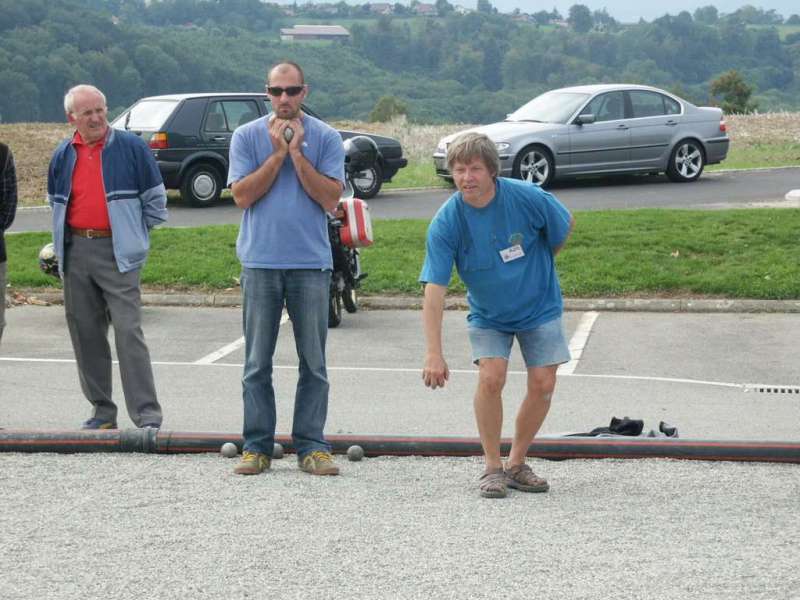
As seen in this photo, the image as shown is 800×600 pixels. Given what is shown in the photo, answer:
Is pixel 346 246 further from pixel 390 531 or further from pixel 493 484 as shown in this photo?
pixel 390 531

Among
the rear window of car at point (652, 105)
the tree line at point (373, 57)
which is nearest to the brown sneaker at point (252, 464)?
the rear window of car at point (652, 105)

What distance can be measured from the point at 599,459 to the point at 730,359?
4960 mm

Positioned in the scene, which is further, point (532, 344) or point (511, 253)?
point (532, 344)

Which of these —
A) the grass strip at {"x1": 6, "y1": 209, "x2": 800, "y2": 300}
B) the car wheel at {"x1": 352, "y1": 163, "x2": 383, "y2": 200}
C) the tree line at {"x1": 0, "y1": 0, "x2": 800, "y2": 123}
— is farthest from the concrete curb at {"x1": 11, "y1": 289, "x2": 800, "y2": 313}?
the tree line at {"x1": 0, "y1": 0, "x2": 800, "y2": 123}

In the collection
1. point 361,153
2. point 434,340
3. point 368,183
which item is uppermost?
point 434,340

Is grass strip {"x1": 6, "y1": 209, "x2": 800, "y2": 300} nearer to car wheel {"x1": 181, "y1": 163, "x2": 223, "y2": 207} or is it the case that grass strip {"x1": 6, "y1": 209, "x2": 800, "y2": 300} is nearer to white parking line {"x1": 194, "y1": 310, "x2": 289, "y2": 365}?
white parking line {"x1": 194, "y1": 310, "x2": 289, "y2": 365}

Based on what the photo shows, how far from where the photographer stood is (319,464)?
23.6 feet

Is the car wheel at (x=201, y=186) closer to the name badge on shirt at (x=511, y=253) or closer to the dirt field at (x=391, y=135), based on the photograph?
the dirt field at (x=391, y=135)

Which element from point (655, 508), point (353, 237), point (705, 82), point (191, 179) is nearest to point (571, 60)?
point (705, 82)

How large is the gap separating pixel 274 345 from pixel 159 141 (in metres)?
16.0

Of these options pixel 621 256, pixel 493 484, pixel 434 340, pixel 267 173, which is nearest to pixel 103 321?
pixel 267 173

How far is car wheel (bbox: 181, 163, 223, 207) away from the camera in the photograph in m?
23.0

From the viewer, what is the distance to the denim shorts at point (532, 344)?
263 inches

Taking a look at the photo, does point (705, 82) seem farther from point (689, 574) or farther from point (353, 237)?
point (689, 574)
